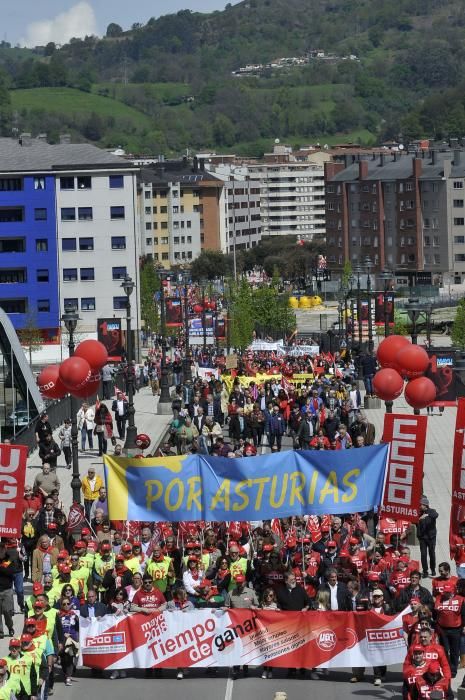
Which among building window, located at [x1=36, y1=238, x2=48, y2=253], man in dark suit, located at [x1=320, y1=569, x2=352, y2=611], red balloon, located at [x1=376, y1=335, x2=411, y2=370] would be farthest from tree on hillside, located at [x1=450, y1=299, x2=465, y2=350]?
man in dark suit, located at [x1=320, y1=569, x2=352, y2=611]

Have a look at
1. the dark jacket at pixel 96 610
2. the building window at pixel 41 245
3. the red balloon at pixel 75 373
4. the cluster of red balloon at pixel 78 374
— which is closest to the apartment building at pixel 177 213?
the building window at pixel 41 245

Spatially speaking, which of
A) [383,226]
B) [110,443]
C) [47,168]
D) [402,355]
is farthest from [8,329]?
[383,226]

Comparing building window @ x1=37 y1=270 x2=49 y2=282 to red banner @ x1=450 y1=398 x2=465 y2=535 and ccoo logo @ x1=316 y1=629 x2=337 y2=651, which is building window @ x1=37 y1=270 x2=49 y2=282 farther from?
ccoo logo @ x1=316 y1=629 x2=337 y2=651

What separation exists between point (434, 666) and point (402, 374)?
13371 millimetres

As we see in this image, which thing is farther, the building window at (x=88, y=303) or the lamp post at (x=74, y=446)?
the building window at (x=88, y=303)

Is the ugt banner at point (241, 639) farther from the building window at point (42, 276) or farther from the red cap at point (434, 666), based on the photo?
the building window at point (42, 276)

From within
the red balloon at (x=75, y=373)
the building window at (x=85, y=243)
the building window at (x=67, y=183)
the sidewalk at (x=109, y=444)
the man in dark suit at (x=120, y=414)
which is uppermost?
the building window at (x=67, y=183)

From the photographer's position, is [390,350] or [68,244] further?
[68,244]

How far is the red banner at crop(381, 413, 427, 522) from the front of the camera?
68.1 feet

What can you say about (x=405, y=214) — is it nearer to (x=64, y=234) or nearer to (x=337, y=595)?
(x=64, y=234)

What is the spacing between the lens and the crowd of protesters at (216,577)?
54.3 feet

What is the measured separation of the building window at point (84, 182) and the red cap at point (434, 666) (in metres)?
81.7

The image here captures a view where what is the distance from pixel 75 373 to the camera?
27.9 m

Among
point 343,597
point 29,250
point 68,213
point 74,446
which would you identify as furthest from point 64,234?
point 343,597
